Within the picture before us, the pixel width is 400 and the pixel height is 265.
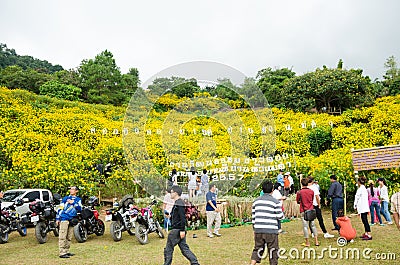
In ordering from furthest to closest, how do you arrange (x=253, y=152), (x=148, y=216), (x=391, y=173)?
(x=253, y=152)
(x=391, y=173)
(x=148, y=216)

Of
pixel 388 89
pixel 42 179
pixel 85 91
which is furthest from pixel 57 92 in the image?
pixel 388 89

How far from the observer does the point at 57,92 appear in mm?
25578

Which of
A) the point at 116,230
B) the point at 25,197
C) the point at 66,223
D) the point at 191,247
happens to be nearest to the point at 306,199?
the point at 191,247

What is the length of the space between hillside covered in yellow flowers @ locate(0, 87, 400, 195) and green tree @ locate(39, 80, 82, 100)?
3411mm

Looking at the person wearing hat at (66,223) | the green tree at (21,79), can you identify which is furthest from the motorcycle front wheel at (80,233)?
the green tree at (21,79)

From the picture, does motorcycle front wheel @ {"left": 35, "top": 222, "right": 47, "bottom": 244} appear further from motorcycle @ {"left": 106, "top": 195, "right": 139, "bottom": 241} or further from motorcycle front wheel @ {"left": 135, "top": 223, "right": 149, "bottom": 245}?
motorcycle front wheel @ {"left": 135, "top": 223, "right": 149, "bottom": 245}

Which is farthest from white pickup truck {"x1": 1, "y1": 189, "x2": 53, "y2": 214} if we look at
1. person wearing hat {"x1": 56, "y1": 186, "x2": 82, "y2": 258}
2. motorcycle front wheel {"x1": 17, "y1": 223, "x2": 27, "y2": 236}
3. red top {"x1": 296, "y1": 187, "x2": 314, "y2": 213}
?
red top {"x1": 296, "y1": 187, "x2": 314, "y2": 213}

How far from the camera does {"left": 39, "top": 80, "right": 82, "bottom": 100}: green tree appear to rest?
25.6 metres

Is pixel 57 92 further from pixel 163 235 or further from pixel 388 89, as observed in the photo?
pixel 388 89

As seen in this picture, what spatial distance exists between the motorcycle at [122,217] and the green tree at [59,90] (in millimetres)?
18437

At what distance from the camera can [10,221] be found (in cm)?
911

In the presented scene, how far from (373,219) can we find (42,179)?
9358 millimetres

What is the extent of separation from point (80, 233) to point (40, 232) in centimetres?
86

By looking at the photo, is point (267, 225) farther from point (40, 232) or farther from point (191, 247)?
point (40, 232)
